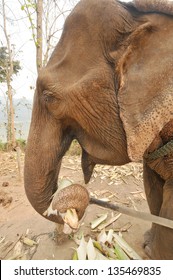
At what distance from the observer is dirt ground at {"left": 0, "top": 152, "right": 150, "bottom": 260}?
2.27 meters

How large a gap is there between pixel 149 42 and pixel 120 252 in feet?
5.15

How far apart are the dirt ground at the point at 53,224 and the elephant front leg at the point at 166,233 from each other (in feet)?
2.32

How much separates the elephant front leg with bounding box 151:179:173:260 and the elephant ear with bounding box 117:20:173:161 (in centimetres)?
41

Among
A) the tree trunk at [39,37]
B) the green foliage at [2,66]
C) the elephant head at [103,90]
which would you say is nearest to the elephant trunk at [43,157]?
the elephant head at [103,90]

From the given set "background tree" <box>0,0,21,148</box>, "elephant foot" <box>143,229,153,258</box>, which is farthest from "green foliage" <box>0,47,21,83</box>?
"elephant foot" <box>143,229,153,258</box>

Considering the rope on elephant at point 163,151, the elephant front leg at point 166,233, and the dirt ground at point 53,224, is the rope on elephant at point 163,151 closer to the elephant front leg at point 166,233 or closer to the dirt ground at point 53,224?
the elephant front leg at point 166,233

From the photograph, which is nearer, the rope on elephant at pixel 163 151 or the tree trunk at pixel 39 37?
the rope on elephant at pixel 163 151

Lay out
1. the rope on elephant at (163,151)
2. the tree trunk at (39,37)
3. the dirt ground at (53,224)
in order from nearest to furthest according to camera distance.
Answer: the rope on elephant at (163,151)
the dirt ground at (53,224)
the tree trunk at (39,37)

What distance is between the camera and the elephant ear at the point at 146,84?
1018mm

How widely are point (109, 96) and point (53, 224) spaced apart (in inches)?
73.2

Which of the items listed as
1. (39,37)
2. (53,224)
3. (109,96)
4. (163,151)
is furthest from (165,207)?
(39,37)

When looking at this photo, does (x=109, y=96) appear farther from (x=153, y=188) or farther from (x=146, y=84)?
(x=153, y=188)

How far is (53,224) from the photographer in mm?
2670

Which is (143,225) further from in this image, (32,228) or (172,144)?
(172,144)
